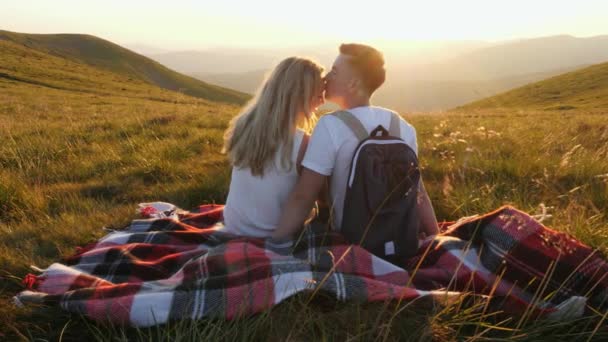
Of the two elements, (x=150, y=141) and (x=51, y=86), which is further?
(x=51, y=86)

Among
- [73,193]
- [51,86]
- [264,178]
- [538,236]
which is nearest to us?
[538,236]

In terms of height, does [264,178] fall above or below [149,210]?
above

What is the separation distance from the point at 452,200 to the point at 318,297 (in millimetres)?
2547

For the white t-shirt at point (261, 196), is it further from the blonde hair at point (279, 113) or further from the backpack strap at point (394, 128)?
the backpack strap at point (394, 128)

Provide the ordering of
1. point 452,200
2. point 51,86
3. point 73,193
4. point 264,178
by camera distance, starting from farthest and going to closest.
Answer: point 51,86
point 73,193
point 452,200
point 264,178

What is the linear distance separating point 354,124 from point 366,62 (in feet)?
1.79

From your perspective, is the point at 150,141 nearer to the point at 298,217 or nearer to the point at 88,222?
the point at 88,222

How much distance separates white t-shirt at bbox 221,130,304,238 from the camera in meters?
3.84

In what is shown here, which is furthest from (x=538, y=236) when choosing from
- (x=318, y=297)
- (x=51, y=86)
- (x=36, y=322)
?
(x=51, y=86)

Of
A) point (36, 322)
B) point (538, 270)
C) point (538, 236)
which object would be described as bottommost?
point (36, 322)

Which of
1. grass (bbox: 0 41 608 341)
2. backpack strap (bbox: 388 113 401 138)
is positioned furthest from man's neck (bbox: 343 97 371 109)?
grass (bbox: 0 41 608 341)

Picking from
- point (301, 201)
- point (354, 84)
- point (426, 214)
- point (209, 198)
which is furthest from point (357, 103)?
point (209, 198)

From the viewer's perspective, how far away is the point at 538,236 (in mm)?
2951

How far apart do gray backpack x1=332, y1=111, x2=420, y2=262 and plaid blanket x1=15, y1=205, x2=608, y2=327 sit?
172 mm
